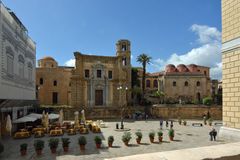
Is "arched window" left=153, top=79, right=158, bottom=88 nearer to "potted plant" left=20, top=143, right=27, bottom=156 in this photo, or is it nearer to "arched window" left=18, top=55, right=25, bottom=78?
"arched window" left=18, top=55, right=25, bottom=78

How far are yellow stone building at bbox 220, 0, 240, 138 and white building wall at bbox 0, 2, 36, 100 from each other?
43.7 ft

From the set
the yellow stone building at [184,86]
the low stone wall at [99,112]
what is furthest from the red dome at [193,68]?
the low stone wall at [99,112]

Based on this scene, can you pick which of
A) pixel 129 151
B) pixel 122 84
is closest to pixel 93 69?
pixel 122 84

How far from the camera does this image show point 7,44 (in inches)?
655

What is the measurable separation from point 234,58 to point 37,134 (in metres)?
16.7

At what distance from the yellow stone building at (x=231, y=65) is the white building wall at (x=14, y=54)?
13.3 metres

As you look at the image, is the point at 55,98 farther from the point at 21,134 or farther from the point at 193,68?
the point at 193,68

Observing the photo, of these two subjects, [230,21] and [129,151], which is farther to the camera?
[129,151]

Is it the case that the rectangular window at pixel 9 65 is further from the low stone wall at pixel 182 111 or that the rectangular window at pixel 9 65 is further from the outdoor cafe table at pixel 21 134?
the low stone wall at pixel 182 111

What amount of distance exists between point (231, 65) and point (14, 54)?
16.1m

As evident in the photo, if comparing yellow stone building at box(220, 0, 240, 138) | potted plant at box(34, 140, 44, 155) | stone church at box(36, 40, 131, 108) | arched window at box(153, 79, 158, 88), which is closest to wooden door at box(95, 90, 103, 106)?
stone church at box(36, 40, 131, 108)

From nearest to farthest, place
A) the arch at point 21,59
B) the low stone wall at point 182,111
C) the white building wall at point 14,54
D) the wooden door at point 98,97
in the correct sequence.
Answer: the white building wall at point 14,54, the arch at point 21,59, the low stone wall at point 182,111, the wooden door at point 98,97

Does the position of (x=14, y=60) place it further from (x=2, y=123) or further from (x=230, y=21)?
(x=230, y=21)

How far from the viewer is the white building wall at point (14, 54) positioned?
15650 mm
